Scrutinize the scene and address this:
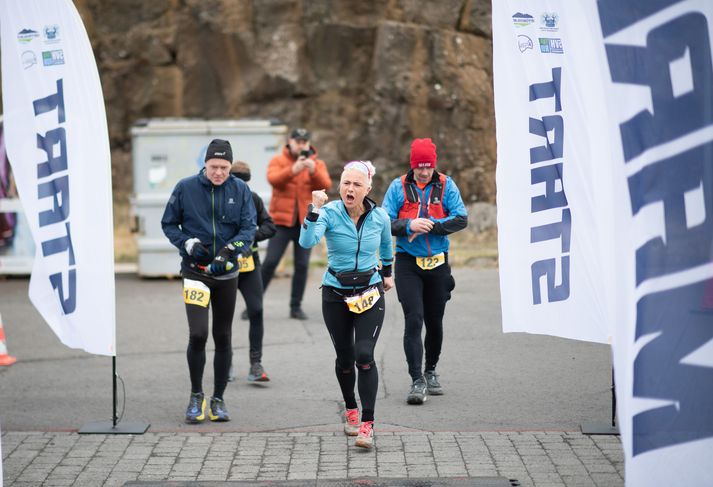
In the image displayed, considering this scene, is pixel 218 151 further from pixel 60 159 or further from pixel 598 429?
pixel 598 429

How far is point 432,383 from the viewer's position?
8.32 metres

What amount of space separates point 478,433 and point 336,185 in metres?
13.9

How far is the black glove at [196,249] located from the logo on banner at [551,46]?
265 centimetres

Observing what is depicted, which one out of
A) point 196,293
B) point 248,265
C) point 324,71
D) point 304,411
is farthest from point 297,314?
point 324,71

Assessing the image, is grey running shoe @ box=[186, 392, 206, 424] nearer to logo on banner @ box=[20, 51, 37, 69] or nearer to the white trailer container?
logo on banner @ box=[20, 51, 37, 69]

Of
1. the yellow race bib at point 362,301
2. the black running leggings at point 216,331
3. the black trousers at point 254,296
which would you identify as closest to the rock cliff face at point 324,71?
the black trousers at point 254,296

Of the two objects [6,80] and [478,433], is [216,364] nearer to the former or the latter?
[478,433]

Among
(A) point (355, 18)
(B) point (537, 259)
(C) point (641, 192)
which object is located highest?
(A) point (355, 18)

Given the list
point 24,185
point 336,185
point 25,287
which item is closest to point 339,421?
point 24,185

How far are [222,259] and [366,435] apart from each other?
160 centimetres

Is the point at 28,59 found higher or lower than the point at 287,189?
higher

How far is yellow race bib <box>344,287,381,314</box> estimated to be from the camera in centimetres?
688

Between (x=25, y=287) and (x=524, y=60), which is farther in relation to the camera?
(x=25, y=287)

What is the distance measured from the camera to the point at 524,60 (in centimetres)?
668
